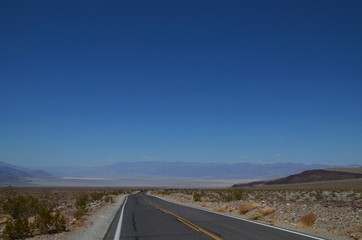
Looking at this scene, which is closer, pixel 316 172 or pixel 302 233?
pixel 302 233

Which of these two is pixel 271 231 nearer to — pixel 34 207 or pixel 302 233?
pixel 302 233

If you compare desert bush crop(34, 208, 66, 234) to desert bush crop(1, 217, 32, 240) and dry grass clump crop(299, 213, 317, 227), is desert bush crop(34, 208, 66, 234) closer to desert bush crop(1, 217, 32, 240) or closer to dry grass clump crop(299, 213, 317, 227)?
desert bush crop(1, 217, 32, 240)

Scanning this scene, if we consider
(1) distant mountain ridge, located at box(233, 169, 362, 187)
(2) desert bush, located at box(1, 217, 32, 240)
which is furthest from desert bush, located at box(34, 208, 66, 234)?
(1) distant mountain ridge, located at box(233, 169, 362, 187)

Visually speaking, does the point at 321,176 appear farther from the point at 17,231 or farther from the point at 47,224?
the point at 17,231

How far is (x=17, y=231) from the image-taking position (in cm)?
1489

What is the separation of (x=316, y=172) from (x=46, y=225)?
143 m

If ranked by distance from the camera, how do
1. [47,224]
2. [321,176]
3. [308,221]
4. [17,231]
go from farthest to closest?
[321,176] → [308,221] → [47,224] → [17,231]

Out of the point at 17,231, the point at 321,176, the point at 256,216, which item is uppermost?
the point at 321,176

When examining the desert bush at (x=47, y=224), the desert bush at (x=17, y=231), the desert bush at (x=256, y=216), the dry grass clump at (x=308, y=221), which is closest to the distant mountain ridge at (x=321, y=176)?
the desert bush at (x=256, y=216)

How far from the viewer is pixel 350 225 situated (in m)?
15.7

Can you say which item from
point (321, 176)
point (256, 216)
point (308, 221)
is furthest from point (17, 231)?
point (321, 176)

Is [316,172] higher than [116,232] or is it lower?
higher

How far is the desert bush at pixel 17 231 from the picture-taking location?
48.1 ft

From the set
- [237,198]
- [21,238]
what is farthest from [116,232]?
[237,198]
